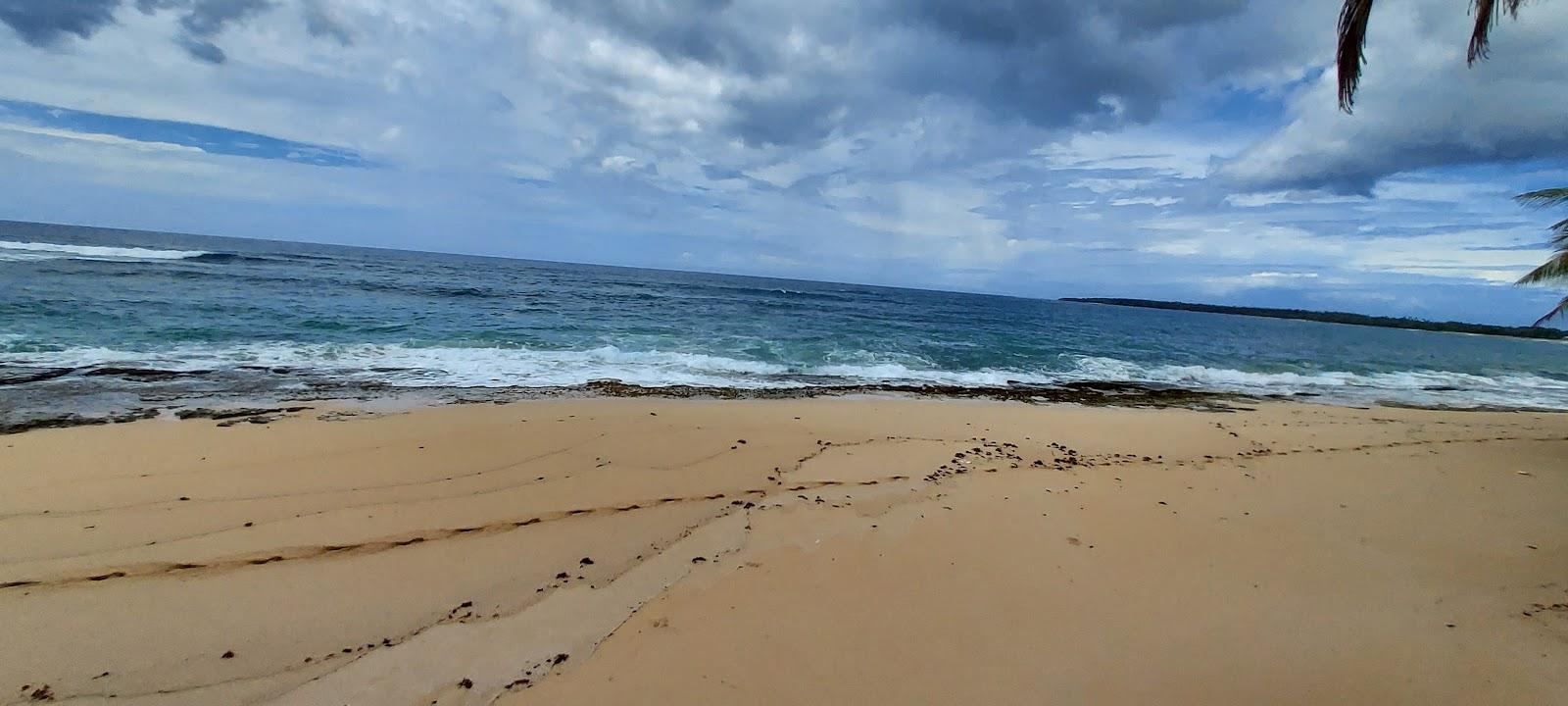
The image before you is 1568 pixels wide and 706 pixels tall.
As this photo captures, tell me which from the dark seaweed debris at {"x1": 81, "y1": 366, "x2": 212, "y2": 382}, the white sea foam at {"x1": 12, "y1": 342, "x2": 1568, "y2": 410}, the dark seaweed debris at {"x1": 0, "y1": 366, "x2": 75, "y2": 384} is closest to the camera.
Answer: the dark seaweed debris at {"x1": 0, "y1": 366, "x2": 75, "y2": 384}

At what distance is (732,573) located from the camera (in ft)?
12.0

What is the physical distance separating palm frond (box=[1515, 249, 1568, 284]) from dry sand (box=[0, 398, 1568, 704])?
9286mm

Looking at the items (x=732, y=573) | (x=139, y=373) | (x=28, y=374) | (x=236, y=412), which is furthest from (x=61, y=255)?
(x=732, y=573)

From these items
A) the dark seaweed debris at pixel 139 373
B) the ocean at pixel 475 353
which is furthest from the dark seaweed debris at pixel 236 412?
the dark seaweed debris at pixel 139 373

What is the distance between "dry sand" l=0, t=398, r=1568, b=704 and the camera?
2.72m

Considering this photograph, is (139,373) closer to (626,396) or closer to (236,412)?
(236,412)

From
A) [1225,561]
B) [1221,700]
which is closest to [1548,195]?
[1225,561]

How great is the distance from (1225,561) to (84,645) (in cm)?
667

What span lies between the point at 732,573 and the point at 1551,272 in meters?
18.2

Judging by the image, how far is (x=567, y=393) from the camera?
30.4ft

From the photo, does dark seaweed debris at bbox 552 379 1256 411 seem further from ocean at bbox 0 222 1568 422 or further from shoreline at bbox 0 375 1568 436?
ocean at bbox 0 222 1568 422

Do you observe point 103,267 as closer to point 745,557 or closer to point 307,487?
point 307,487

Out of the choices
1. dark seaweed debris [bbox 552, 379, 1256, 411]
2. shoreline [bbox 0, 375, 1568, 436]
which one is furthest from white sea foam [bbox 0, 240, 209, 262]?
dark seaweed debris [bbox 552, 379, 1256, 411]

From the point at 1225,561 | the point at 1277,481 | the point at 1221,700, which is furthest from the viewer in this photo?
the point at 1277,481
